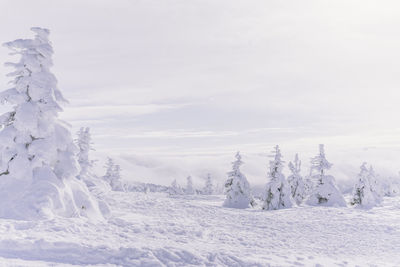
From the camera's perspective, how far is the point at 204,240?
18047 mm

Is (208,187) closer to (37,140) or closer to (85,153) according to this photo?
(85,153)

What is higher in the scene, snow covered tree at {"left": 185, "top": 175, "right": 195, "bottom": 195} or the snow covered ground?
the snow covered ground

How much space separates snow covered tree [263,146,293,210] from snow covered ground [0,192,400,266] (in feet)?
42.2

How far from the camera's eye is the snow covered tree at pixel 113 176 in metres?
71.4

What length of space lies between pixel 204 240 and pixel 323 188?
110ft

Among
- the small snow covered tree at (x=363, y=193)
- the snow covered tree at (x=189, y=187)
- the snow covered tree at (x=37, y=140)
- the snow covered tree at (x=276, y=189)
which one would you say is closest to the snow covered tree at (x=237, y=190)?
the snow covered tree at (x=276, y=189)

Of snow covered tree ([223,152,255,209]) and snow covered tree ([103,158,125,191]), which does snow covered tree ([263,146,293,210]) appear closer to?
snow covered tree ([223,152,255,209])

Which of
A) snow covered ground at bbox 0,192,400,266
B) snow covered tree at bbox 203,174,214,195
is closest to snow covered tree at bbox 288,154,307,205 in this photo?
snow covered ground at bbox 0,192,400,266

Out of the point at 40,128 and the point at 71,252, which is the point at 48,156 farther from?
the point at 71,252

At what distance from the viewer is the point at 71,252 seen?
39.5ft

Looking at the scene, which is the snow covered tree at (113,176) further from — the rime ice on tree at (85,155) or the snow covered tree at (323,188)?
the snow covered tree at (323,188)

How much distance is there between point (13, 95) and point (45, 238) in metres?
10.1

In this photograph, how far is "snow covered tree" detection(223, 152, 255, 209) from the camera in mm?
47750

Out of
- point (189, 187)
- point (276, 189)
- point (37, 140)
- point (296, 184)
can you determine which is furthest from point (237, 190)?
point (189, 187)
